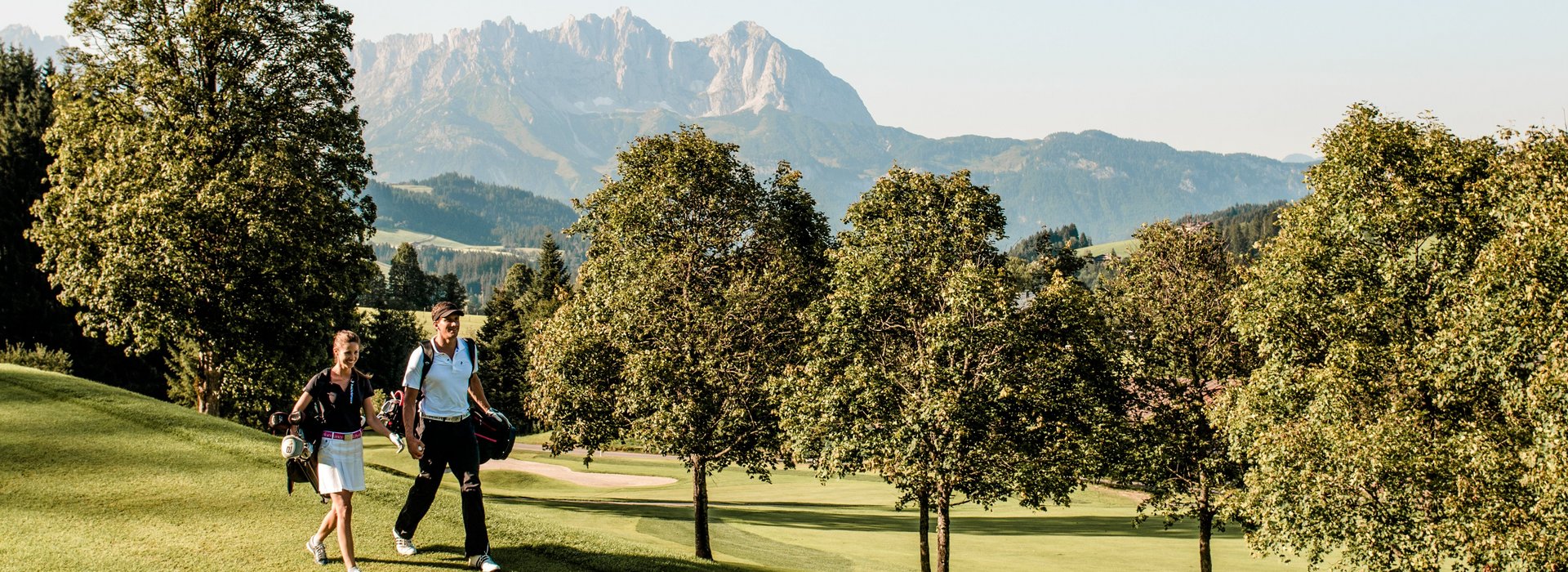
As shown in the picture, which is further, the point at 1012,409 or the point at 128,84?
the point at 128,84

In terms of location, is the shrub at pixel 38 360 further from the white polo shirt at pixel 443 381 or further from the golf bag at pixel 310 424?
the white polo shirt at pixel 443 381

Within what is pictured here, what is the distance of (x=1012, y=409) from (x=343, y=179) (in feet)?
72.8

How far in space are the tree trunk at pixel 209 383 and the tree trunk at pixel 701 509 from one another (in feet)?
49.6

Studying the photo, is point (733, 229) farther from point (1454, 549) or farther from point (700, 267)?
point (1454, 549)

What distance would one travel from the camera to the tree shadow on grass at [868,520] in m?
43.8

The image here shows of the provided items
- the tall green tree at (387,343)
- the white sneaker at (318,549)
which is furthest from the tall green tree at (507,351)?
the white sneaker at (318,549)

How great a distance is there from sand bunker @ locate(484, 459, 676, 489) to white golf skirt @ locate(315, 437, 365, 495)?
46.9 metres

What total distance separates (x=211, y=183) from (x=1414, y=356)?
31.3 metres

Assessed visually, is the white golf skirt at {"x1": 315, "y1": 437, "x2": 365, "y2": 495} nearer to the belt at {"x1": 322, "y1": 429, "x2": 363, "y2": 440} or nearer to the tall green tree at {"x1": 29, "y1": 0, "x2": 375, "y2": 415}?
the belt at {"x1": 322, "y1": 429, "x2": 363, "y2": 440}

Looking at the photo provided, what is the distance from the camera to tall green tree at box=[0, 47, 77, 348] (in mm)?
46062

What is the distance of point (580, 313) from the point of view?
102 ft

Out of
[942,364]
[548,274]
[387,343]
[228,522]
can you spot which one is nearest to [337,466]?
[228,522]

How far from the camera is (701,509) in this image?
93.9 ft

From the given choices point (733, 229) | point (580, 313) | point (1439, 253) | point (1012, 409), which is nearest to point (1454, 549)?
point (1439, 253)
